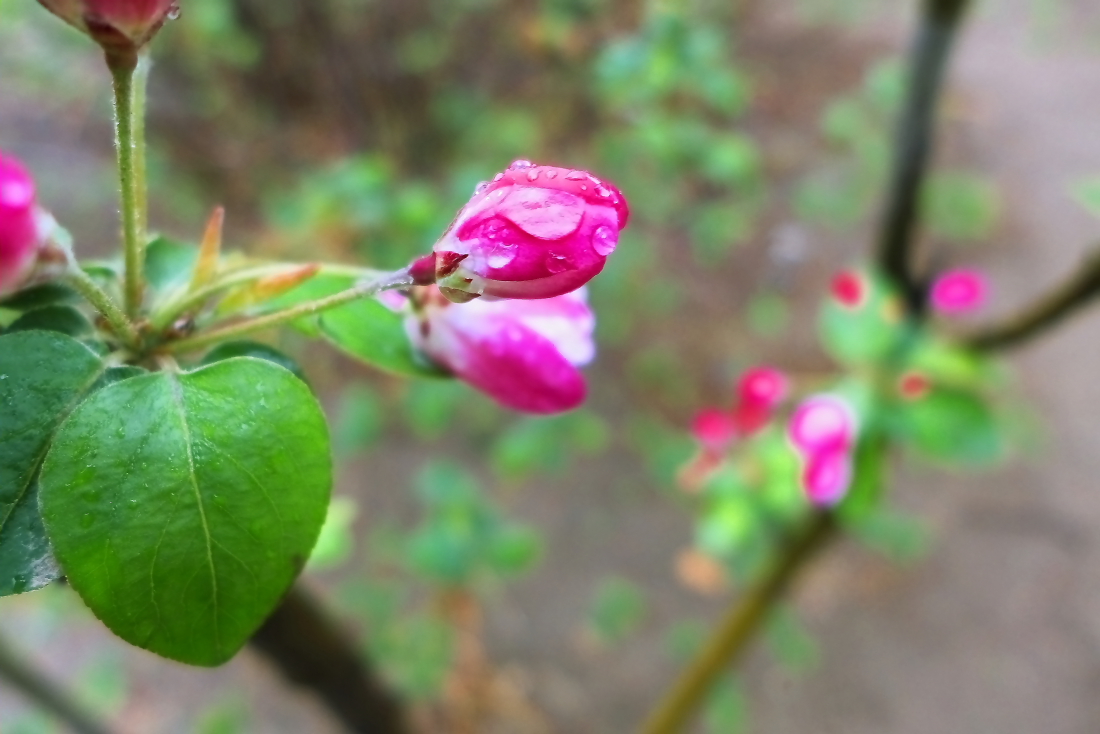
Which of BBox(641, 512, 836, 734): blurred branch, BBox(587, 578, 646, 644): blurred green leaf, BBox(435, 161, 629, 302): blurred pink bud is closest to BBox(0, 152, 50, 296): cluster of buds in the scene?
BBox(435, 161, 629, 302): blurred pink bud

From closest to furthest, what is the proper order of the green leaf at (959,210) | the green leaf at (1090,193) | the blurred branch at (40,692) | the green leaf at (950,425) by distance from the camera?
the green leaf at (1090,193) → the blurred branch at (40,692) → the green leaf at (950,425) → the green leaf at (959,210)

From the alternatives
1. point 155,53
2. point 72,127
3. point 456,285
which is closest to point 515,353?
point 456,285

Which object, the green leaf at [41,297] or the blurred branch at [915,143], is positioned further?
the blurred branch at [915,143]

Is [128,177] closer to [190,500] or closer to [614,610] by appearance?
[190,500]

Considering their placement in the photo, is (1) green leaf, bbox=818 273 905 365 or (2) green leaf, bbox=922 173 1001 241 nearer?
(1) green leaf, bbox=818 273 905 365

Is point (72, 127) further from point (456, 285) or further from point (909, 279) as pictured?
point (456, 285)

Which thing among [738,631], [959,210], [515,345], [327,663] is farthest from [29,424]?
[959,210]

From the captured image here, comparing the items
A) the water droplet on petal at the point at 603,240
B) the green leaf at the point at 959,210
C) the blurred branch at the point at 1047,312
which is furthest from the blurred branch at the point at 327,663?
the green leaf at the point at 959,210

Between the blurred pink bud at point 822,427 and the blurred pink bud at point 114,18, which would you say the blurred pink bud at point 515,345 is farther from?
the blurred pink bud at point 822,427

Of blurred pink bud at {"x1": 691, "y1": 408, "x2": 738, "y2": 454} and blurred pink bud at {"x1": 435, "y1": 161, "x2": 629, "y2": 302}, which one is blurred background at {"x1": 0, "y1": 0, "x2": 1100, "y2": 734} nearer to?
blurred pink bud at {"x1": 691, "y1": 408, "x2": 738, "y2": 454}
